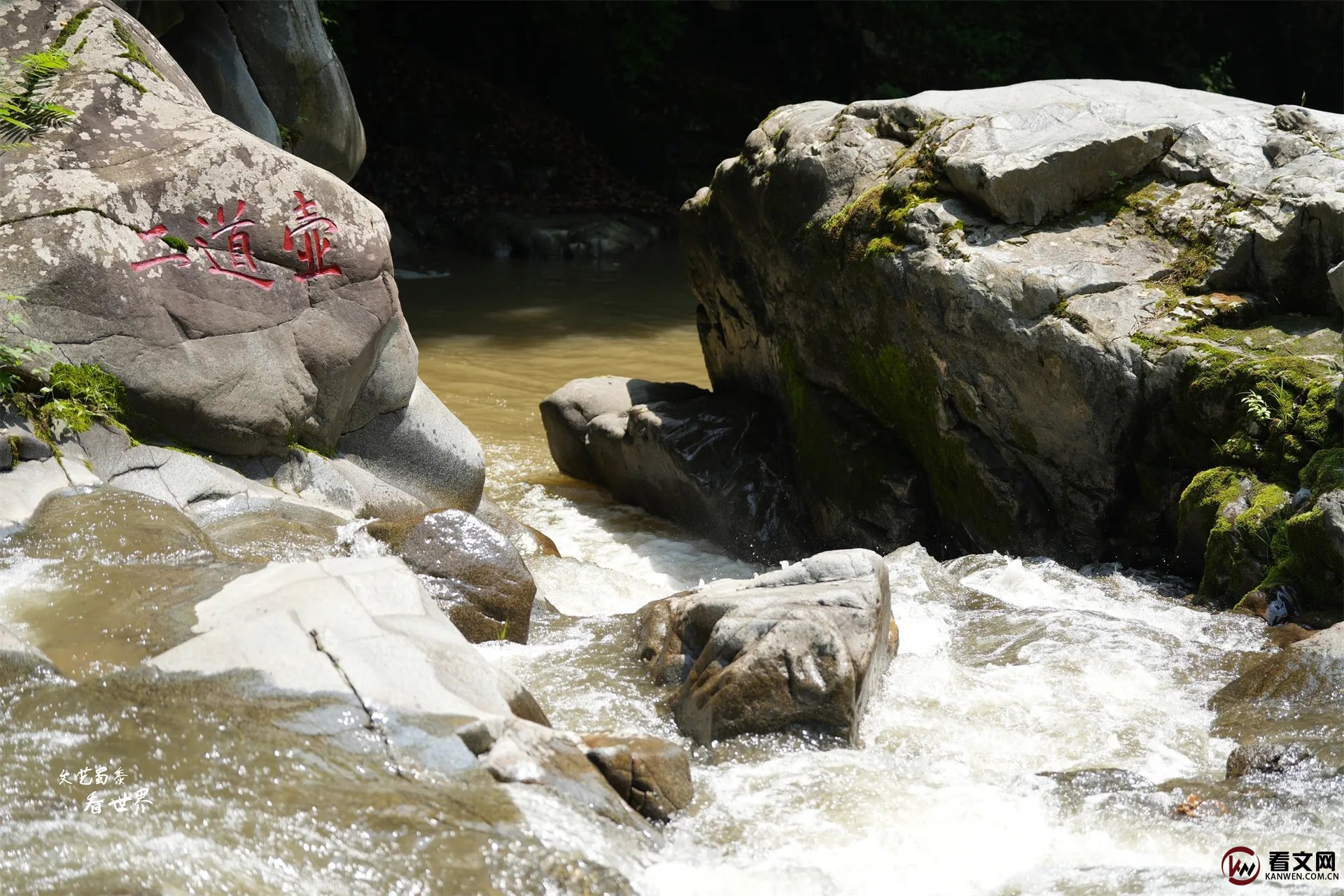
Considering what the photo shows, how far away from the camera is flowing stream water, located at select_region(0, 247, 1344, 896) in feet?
9.94

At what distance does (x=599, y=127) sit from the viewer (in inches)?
810

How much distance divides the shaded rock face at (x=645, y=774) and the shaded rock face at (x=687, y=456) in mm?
4262

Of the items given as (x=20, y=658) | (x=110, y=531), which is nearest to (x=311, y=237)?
(x=110, y=531)

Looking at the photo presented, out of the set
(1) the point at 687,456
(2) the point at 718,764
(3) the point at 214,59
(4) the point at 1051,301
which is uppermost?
(3) the point at 214,59

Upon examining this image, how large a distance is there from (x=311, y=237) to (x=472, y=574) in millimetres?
2039

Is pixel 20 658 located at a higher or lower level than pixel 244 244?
lower

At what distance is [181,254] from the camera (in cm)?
574

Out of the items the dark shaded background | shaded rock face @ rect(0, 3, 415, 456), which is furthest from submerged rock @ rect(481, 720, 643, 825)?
the dark shaded background

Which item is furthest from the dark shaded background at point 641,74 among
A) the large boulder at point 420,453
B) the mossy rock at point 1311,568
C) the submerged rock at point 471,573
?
the mossy rock at point 1311,568

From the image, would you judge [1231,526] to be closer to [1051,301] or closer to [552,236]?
[1051,301]

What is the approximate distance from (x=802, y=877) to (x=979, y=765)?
3.38ft

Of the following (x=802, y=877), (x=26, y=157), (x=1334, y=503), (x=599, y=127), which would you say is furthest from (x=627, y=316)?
(x=802, y=877)

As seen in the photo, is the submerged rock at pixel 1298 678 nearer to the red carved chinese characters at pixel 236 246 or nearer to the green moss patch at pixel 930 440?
the green moss patch at pixel 930 440

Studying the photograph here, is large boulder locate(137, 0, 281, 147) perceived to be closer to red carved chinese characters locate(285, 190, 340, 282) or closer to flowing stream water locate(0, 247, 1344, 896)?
red carved chinese characters locate(285, 190, 340, 282)
